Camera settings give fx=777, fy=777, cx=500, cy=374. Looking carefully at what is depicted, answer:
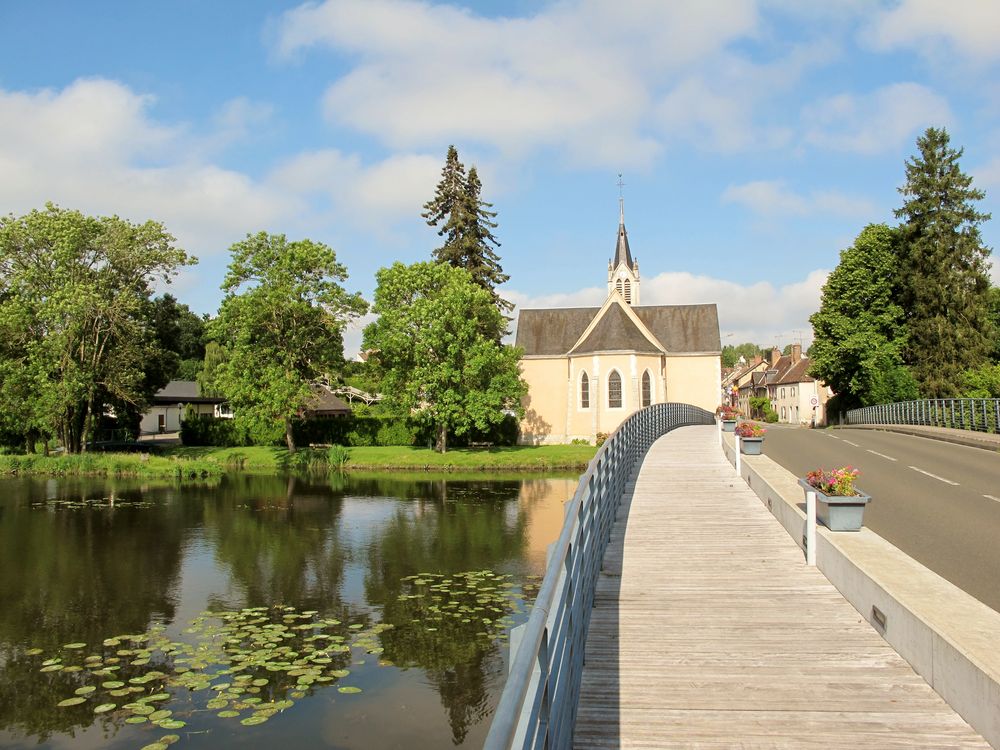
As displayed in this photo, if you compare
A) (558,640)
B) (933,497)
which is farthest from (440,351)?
(558,640)

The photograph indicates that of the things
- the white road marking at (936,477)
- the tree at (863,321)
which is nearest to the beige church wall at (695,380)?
the tree at (863,321)

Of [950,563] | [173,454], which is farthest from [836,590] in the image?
[173,454]

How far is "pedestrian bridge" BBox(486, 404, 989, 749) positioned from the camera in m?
4.79

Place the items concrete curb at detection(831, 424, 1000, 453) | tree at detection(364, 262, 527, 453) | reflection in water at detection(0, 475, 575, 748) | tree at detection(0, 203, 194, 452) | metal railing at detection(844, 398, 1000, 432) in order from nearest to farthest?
1. reflection in water at detection(0, 475, 575, 748)
2. concrete curb at detection(831, 424, 1000, 453)
3. metal railing at detection(844, 398, 1000, 432)
4. tree at detection(0, 203, 194, 452)
5. tree at detection(364, 262, 527, 453)

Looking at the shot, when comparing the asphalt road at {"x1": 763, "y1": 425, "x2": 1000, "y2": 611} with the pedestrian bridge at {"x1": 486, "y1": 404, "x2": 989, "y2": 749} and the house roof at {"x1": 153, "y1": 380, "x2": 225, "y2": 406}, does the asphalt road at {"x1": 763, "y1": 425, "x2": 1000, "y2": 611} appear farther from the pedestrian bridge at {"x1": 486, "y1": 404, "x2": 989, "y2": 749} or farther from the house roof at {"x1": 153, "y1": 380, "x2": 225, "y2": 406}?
the house roof at {"x1": 153, "y1": 380, "x2": 225, "y2": 406}

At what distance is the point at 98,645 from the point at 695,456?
15582 mm

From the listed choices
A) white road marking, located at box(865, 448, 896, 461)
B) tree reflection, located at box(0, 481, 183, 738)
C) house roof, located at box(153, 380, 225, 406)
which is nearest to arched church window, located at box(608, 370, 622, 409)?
white road marking, located at box(865, 448, 896, 461)

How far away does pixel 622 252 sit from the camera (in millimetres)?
65875

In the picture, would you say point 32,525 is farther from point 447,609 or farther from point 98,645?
point 447,609

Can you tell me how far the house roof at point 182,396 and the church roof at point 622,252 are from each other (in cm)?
3909

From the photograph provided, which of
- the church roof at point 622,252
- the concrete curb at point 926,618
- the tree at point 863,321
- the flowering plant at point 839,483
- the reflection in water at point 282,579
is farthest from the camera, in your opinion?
the church roof at point 622,252

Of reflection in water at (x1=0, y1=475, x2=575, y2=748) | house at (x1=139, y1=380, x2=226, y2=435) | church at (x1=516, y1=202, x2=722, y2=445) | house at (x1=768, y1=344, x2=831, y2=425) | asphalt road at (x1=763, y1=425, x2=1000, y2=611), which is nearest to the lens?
asphalt road at (x1=763, y1=425, x2=1000, y2=611)

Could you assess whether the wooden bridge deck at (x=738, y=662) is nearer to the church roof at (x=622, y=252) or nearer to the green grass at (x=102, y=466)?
the green grass at (x=102, y=466)

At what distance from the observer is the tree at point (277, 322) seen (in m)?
44.0
